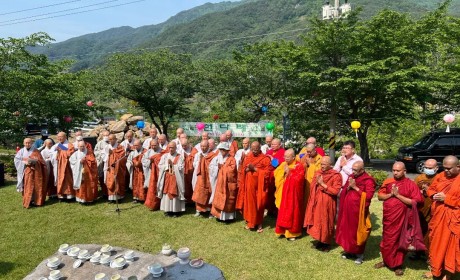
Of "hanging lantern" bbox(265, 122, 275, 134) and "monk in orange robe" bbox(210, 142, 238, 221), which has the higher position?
"hanging lantern" bbox(265, 122, 275, 134)

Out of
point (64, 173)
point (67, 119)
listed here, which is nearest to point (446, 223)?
point (64, 173)

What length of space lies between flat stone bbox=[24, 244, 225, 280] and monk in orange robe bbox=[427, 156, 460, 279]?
3459 millimetres

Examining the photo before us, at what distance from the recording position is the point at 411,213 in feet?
18.8

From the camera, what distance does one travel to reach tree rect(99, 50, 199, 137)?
1691 centimetres

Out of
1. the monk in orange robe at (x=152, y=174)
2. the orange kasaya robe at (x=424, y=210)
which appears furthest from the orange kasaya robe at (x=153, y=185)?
the orange kasaya robe at (x=424, y=210)

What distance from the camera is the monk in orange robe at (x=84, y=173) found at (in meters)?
9.79

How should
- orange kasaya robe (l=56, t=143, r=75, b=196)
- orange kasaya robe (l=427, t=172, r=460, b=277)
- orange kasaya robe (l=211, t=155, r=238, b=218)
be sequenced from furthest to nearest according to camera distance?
orange kasaya robe (l=56, t=143, r=75, b=196) → orange kasaya robe (l=211, t=155, r=238, b=218) → orange kasaya robe (l=427, t=172, r=460, b=277)

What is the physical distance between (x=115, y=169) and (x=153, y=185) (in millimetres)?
1354

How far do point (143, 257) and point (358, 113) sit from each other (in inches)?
551

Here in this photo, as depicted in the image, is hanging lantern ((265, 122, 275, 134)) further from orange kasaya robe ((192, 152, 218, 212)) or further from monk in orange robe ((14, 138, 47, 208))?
monk in orange robe ((14, 138, 47, 208))

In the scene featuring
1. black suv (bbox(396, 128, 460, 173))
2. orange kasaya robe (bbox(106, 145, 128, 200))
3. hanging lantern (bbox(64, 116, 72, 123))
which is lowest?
black suv (bbox(396, 128, 460, 173))

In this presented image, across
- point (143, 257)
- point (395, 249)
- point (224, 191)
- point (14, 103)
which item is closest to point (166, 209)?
point (224, 191)

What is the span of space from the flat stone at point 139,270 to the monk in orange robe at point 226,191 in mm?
3567

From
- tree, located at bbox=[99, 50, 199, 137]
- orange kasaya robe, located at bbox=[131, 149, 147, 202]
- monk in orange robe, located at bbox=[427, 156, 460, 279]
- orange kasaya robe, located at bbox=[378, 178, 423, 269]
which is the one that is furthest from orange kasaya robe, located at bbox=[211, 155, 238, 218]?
tree, located at bbox=[99, 50, 199, 137]
